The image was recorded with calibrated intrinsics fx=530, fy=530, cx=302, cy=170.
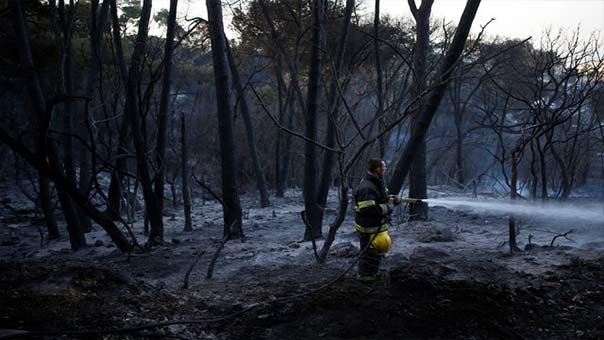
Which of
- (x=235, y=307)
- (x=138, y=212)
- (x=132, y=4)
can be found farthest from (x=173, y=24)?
(x=132, y=4)

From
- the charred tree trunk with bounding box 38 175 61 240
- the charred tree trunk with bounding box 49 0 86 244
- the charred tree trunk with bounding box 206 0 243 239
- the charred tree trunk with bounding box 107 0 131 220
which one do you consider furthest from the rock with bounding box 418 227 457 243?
the charred tree trunk with bounding box 38 175 61 240

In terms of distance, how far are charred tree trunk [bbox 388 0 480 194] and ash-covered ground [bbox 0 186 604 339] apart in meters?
1.41

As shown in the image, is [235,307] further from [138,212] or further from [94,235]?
[138,212]

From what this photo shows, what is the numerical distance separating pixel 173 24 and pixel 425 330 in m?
8.20

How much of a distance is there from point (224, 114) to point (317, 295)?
572 centimetres

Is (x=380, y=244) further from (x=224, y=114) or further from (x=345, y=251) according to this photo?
(x=224, y=114)

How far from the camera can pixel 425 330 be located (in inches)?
198

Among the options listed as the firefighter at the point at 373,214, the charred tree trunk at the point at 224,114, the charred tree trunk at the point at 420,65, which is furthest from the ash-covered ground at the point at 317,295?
the charred tree trunk at the point at 420,65

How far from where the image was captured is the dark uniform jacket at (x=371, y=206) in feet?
21.1

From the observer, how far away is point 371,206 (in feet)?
21.1

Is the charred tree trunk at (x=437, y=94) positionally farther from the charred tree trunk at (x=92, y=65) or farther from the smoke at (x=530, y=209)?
the charred tree trunk at (x=92, y=65)

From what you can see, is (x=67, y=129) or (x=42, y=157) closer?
(x=42, y=157)

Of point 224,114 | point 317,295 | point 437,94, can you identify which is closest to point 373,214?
point 317,295

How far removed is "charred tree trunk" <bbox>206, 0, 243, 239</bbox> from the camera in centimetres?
1030
